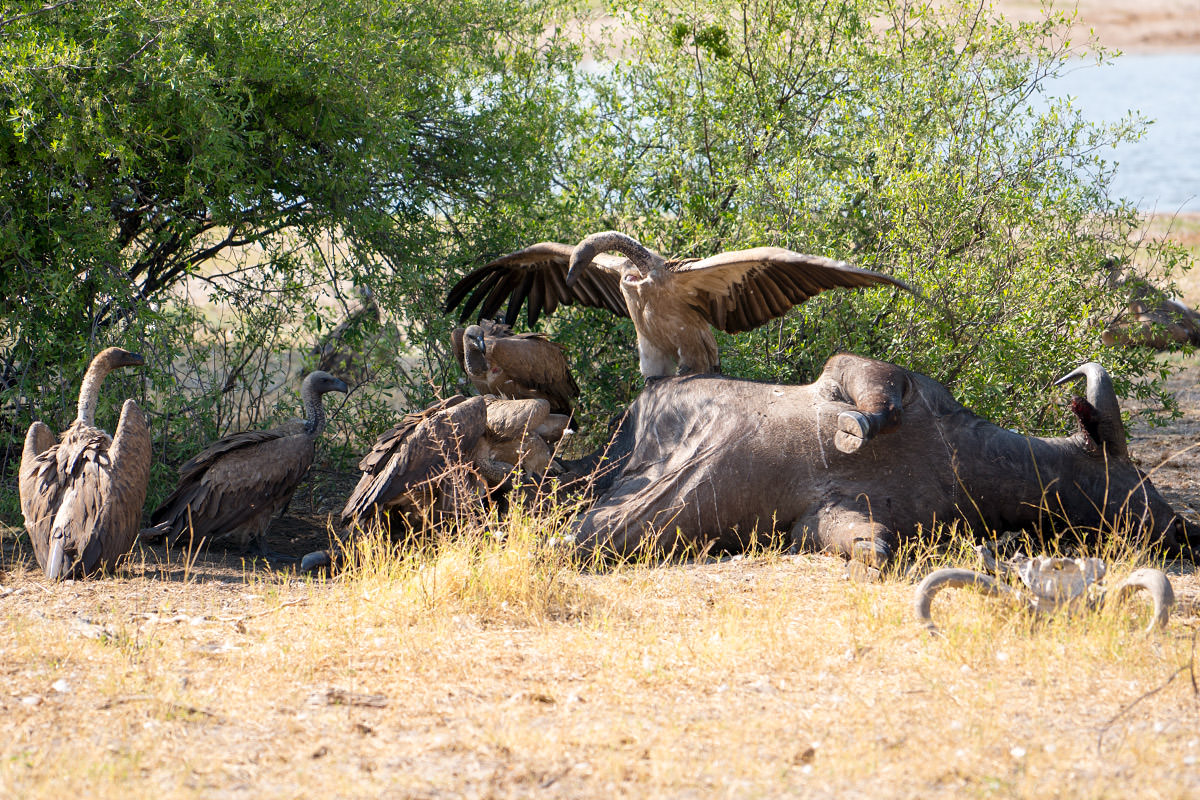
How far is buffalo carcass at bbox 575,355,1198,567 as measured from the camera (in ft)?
19.1

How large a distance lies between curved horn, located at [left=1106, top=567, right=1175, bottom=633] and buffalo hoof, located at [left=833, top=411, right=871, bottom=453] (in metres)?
1.27

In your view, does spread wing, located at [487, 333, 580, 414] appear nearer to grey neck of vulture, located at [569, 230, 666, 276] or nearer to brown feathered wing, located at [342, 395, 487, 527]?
brown feathered wing, located at [342, 395, 487, 527]

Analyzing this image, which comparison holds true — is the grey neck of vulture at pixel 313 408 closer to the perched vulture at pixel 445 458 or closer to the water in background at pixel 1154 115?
the perched vulture at pixel 445 458

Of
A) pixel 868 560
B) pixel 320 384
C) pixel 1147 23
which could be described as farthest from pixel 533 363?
pixel 1147 23

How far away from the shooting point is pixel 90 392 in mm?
6234

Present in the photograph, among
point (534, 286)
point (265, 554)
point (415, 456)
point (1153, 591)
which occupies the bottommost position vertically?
point (265, 554)

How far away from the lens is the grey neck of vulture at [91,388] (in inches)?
245

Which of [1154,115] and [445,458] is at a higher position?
[1154,115]

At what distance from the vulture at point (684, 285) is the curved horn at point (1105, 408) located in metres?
1.14

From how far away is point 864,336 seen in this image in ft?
24.1

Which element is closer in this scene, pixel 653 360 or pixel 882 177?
pixel 653 360

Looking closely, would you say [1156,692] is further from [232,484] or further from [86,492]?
[86,492]

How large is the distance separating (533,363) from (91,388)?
236cm

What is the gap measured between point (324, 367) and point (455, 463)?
352cm
